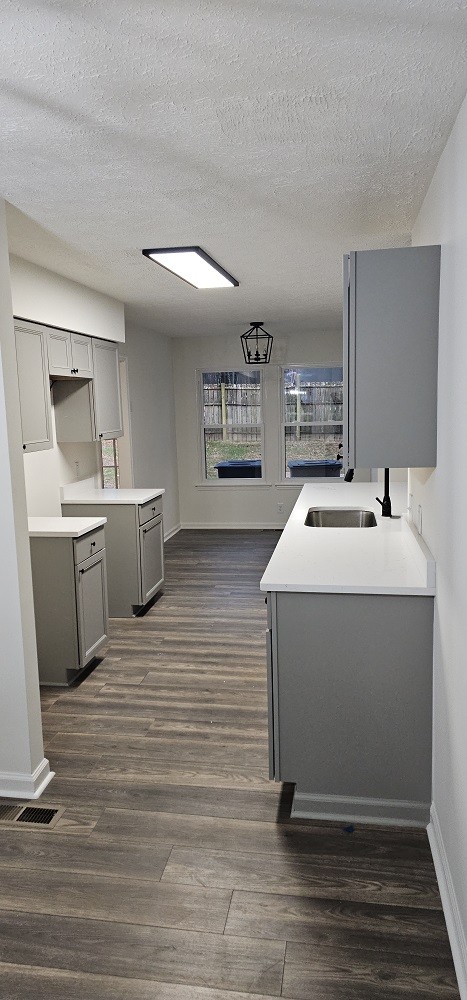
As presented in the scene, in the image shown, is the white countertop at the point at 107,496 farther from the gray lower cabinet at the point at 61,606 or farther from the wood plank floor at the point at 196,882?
the wood plank floor at the point at 196,882

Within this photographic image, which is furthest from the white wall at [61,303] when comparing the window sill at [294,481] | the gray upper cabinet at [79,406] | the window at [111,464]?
the window sill at [294,481]

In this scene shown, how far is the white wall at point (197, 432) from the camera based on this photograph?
8234mm

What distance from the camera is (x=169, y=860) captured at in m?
2.42

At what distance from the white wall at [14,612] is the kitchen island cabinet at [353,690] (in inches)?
38.8

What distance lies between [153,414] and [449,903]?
5957 millimetres

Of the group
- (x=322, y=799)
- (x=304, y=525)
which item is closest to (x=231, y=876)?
(x=322, y=799)

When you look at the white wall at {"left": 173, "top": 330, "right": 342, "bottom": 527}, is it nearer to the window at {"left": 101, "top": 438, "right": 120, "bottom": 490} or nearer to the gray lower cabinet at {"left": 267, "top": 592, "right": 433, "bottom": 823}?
the window at {"left": 101, "top": 438, "right": 120, "bottom": 490}

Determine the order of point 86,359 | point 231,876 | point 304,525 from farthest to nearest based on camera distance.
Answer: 1. point 86,359
2. point 304,525
3. point 231,876

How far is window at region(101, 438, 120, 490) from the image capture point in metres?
6.48

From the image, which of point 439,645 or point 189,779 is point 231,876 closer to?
point 189,779

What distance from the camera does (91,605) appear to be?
4203 millimetres

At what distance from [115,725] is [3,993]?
1.59 m

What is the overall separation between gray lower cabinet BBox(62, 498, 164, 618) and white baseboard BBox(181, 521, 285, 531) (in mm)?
3426

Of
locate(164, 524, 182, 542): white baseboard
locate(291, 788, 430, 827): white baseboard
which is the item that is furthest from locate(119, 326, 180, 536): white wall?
locate(291, 788, 430, 827): white baseboard
